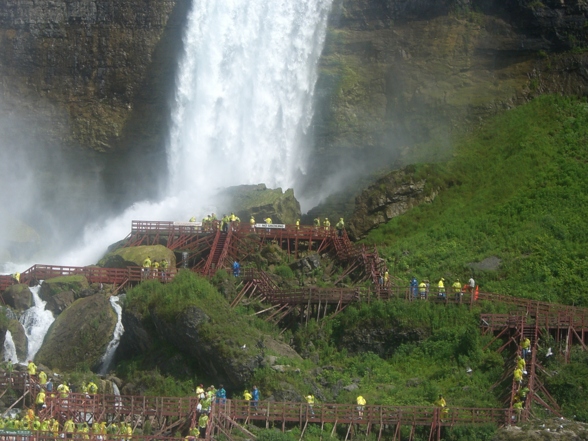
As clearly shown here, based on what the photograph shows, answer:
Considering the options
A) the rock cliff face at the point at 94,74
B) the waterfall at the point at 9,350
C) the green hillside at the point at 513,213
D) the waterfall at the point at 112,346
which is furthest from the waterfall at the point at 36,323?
the rock cliff face at the point at 94,74

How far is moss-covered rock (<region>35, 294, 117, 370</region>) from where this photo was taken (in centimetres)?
4391

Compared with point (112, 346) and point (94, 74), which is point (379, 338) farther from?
point (94, 74)

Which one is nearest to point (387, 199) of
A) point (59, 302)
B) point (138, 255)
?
point (138, 255)

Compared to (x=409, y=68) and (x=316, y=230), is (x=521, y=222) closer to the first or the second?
(x=316, y=230)

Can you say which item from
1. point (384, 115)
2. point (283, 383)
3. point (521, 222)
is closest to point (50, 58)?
point (384, 115)

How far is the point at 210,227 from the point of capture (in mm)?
53969

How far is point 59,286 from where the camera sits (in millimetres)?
48344

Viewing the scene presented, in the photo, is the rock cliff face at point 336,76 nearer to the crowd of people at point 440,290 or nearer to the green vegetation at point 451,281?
the green vegetation at point 451,281

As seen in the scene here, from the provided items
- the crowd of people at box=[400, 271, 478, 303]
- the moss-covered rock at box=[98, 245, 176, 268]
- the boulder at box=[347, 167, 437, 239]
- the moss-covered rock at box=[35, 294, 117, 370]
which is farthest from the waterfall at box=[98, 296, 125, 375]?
the boulder at box=[347, 167, 437, 239]

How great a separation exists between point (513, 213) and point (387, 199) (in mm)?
6188

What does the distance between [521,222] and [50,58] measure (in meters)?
33.1

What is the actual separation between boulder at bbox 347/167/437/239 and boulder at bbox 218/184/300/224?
124 inches

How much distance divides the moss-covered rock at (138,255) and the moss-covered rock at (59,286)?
8.97 feet

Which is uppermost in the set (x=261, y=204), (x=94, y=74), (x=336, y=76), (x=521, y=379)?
(x=94, y=74)
